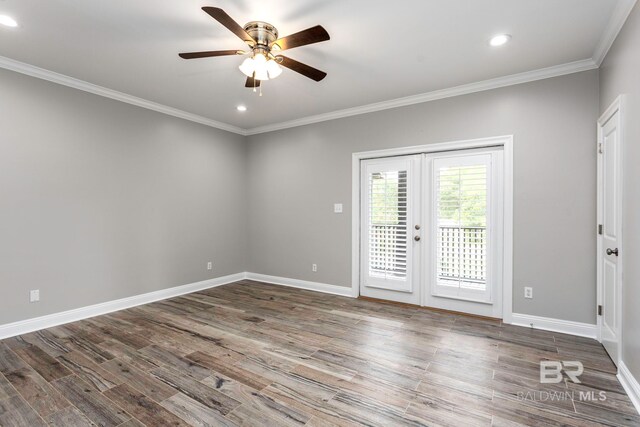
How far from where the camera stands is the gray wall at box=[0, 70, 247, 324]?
128 inches

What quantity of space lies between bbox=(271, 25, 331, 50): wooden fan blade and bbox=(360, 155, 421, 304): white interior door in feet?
7.81

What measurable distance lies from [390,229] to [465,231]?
0.96m

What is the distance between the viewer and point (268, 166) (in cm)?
554

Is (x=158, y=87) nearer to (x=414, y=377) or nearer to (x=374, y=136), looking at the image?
(x=374, y=136)

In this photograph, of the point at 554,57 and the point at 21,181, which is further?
the point at 21,181

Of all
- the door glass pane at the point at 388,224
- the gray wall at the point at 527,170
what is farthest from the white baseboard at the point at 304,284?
the door glass pane at the point at 388,224

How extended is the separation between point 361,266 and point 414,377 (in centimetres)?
227

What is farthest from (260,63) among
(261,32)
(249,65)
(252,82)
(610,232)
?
(610,232)

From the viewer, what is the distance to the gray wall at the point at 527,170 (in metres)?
3.20

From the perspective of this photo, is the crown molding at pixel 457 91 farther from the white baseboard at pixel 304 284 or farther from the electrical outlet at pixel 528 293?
the white baseboard at pixel 304 284

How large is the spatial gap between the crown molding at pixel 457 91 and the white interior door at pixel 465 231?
2.38 ft

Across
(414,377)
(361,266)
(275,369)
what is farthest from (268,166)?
(414,377)

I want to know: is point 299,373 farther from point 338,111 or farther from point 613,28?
point 613,28

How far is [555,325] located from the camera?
331cm
